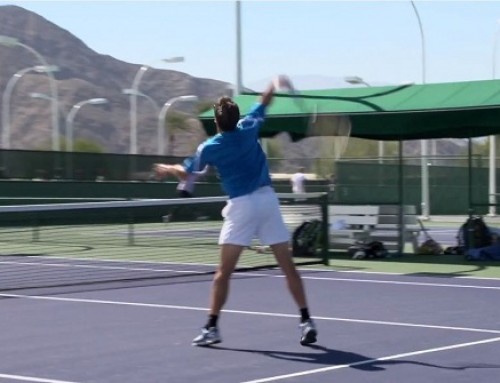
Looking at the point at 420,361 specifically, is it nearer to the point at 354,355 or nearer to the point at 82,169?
the point at 354,355

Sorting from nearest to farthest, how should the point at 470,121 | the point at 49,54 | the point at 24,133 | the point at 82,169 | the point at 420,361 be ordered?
the point at 420,361, the point at 470,121, the point at 82,169, the point at 24,133, the point at 49,54

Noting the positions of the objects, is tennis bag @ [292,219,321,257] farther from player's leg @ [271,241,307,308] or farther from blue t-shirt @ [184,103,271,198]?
blue t-shirt @ [184,103,271,198]

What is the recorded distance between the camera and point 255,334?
32.0 ft

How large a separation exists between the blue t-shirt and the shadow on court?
1.22m

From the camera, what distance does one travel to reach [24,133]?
121m

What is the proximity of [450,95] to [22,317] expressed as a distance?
28.6ft

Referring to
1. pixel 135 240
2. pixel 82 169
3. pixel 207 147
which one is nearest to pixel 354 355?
pixel 207 147

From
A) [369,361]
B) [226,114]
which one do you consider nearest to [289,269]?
[369,361]

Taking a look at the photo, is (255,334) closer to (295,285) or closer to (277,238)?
(295,285)

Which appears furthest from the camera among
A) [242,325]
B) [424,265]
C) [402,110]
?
[402,110]

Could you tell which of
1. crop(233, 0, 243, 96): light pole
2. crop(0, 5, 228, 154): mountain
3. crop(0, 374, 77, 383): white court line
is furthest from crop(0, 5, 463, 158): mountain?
crop(0, 374, 77, 383): white court line

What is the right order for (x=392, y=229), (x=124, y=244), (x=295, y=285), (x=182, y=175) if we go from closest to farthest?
1. (x=182, y=175)
2. (x=295, y=285)
3. (x=392, y=229)
4. (x=124, y=244)

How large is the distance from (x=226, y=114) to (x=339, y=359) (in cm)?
198

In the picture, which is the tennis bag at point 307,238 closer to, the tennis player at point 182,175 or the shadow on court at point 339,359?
the shadow on court at point 339,359
